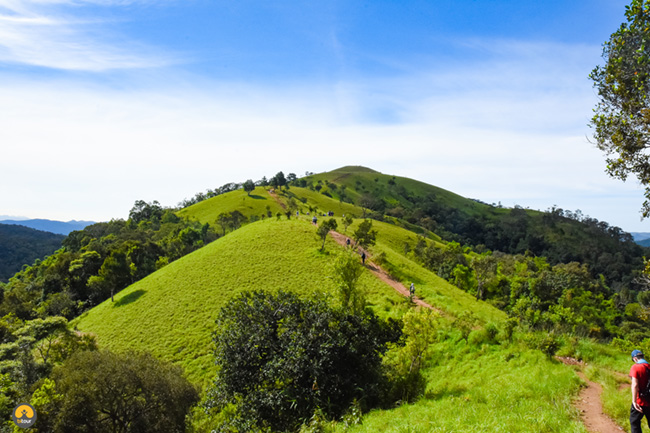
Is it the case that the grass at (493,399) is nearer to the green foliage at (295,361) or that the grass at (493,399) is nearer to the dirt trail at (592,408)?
the dirt trail at (592,408)

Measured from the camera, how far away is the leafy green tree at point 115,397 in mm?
17812

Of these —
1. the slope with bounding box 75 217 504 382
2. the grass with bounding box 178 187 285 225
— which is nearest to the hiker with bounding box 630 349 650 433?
the slope with bounding box 75 217 504 382

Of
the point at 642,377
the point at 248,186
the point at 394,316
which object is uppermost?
the point at 248,186

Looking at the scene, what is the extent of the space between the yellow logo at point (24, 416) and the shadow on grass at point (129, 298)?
1221 inches

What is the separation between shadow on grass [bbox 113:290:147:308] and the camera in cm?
4746

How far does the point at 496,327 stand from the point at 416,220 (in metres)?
155

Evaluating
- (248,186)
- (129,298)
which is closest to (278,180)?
(248,186)

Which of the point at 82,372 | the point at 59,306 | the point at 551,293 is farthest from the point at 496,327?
the point at 59,306

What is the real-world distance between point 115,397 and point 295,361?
12.2 m

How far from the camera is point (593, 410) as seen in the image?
1122cm

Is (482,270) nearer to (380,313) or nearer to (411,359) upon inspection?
(380,313)

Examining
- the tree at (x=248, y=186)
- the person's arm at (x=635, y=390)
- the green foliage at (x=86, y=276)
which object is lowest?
the green foliage at (x=86, y=276)

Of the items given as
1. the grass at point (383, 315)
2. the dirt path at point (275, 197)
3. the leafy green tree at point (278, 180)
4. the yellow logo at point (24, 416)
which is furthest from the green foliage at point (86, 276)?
the leafy green tree at point (278, 180)

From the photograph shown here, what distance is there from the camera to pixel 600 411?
36.4 feet
